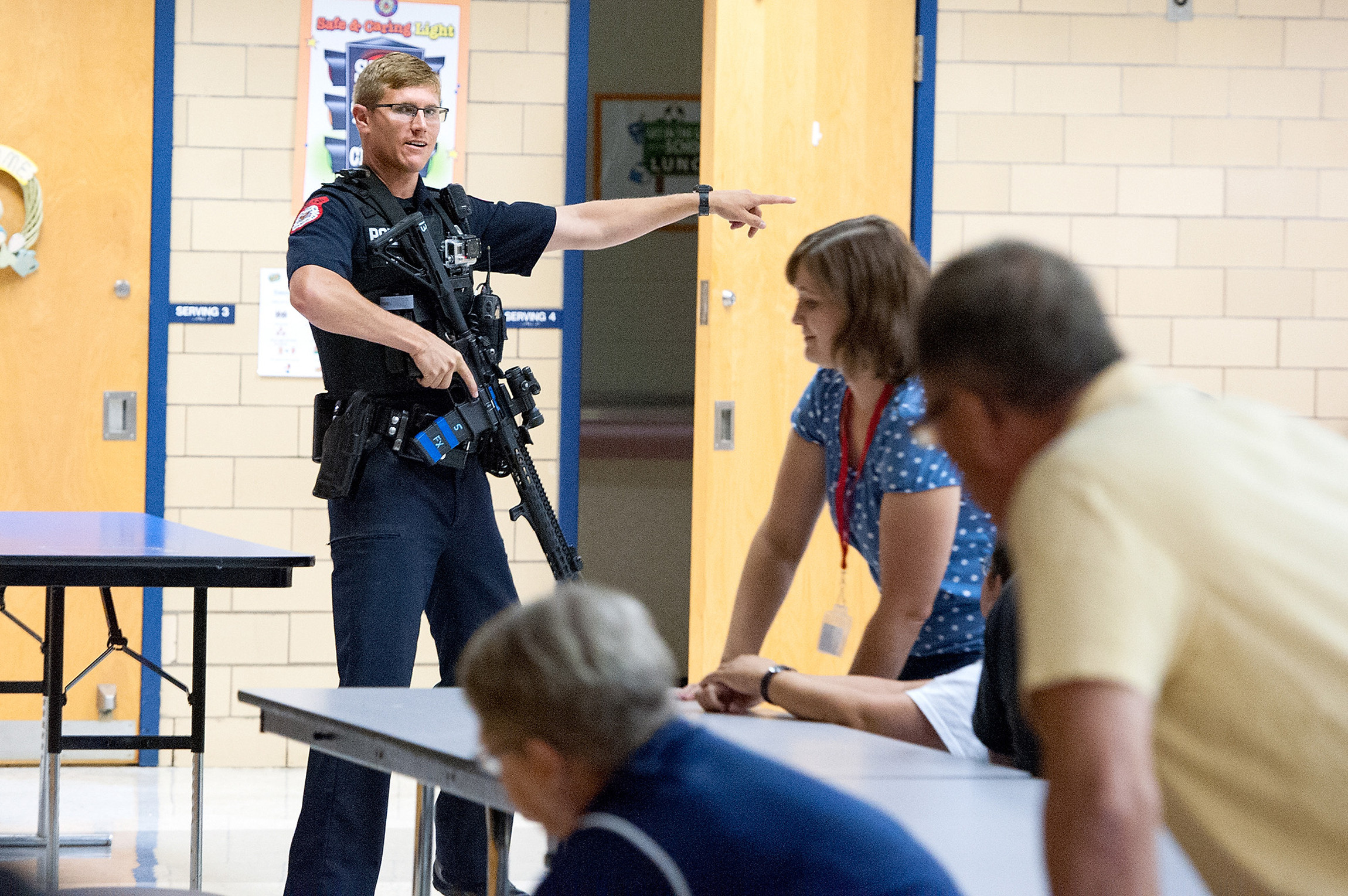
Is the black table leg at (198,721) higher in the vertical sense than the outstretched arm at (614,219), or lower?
lower

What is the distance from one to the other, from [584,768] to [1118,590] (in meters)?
0.41

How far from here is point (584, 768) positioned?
101 cm

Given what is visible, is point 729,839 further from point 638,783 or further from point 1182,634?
point 1182,634

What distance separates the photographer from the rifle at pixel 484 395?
281 centimetres

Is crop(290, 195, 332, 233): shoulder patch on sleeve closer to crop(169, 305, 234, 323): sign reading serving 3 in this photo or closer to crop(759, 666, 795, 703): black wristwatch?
crop(759, 666, 795, 703): black wristwatch

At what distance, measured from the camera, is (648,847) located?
37.4 inches

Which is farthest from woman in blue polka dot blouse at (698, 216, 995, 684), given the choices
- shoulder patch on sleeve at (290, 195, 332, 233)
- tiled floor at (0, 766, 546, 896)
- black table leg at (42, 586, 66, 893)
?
black table leg at (42, 586, 66, 893)

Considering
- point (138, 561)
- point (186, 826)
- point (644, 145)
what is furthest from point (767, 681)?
point (644, 145)

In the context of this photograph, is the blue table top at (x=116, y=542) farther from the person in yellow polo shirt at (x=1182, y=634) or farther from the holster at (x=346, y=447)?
the person in yellow polo shirt at (x=1182, y=634)

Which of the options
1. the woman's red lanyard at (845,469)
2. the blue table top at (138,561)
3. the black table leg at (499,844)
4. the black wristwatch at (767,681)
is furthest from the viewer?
the blue table top at (138,561)

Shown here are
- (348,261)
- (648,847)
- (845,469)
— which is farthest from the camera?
(348,261)

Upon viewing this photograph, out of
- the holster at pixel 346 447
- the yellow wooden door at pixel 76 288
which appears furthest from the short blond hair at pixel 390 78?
the yellow wooden door at pixel 76 288

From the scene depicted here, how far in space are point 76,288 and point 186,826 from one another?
5.79 ft

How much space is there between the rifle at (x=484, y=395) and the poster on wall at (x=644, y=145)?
2832 millimetres
